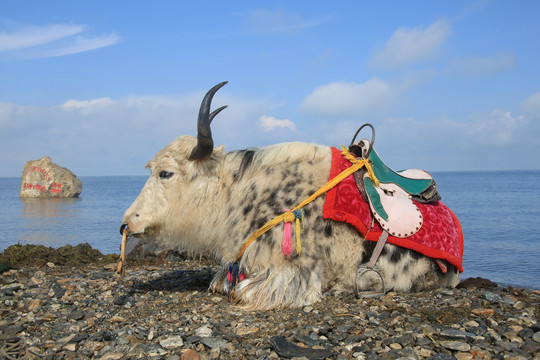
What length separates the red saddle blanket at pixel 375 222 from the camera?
4453 millimetres

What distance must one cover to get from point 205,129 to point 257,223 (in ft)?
3.49

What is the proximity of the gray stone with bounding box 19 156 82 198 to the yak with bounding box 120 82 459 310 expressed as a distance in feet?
92.4

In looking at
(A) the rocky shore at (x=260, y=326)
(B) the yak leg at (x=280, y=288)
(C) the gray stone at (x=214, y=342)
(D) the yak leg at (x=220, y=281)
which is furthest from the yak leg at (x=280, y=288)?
(C) the gray stone at (x=214, y=342)

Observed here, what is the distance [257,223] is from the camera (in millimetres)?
4664

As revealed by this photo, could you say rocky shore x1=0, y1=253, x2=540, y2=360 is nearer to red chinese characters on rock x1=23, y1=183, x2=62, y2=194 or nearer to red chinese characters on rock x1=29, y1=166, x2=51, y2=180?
red chinese characters on rock x1=29, y1=166, x2=51, y2=180

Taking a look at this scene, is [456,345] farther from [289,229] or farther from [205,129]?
[205,129]

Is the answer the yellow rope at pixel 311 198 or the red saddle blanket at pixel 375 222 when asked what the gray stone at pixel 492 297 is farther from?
the yellow rope at pixel 311 198

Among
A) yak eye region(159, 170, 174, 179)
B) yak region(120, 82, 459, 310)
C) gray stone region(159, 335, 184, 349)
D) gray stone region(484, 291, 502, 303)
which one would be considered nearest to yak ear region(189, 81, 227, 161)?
yak region(120, 82, 459, 310)

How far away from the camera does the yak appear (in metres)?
4.41

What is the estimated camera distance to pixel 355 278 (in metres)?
4.57

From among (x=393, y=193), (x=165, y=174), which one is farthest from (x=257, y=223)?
(x=393, y=193)

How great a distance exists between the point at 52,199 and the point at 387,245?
29.8 m

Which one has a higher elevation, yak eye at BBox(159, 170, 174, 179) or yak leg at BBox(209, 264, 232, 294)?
yak eye at BBox(159, 170, 174, 179)

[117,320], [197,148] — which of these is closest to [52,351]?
[117,320]
